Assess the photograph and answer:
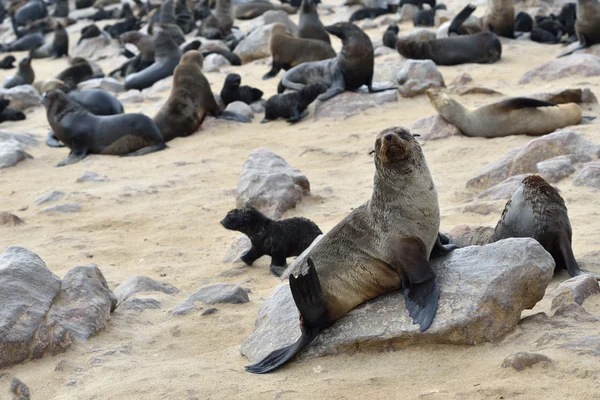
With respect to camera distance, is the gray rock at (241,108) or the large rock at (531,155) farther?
the gray rock at (241,108)

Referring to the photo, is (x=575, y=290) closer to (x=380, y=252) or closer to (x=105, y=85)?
(x=380, y=252)

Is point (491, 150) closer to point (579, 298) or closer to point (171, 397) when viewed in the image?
point (579, 298)

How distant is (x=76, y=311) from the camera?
4523 mm

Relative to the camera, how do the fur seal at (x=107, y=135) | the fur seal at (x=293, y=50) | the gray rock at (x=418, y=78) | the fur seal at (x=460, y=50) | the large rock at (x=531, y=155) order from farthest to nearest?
the fur seal at (x=293, y=50)
the fur seal at (x=460, y=50)
the gray rock at (x=418, y=78)
the fur seal at (x=107, y=135)
the large rock at (x=531, y=155)

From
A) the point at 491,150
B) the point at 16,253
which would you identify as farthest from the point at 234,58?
the point at 16,253

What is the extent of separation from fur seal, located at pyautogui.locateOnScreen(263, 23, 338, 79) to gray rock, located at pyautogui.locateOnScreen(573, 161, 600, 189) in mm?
8374

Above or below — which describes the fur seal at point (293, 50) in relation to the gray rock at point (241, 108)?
above

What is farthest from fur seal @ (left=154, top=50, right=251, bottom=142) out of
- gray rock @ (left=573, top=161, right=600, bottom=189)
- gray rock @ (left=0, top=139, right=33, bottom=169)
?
gray rock @ (left=573, top=161, right=600, bottom=189)

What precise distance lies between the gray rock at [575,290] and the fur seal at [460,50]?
396 inches

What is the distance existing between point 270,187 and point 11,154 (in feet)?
15.4

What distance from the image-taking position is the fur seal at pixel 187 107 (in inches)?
462

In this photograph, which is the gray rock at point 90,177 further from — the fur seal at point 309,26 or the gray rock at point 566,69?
the fur seal at point 309,26

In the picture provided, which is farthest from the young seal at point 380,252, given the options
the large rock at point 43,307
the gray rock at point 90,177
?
the gray rock at point 90,177

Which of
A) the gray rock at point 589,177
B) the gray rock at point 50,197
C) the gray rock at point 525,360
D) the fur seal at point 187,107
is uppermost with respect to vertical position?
the gray rock at point 525,360
